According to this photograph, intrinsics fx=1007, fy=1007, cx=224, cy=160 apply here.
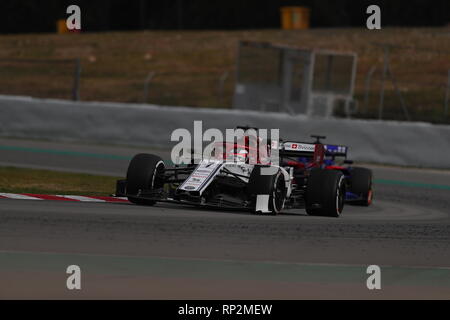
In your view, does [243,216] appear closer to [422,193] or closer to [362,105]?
[422,193]

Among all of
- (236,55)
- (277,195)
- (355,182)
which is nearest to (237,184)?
(277,195)

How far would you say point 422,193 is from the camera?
16672mm

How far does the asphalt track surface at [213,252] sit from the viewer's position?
789 centimetres

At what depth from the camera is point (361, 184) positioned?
1475 cm

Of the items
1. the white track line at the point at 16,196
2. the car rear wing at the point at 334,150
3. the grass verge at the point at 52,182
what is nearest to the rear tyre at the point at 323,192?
the car rear wing at the point at 334,150

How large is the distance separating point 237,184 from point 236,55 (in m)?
22.6

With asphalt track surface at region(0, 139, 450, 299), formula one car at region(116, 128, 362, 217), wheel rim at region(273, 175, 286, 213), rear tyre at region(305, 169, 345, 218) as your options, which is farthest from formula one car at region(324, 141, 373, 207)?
wheel rim at region(273, 175, 286, 213)

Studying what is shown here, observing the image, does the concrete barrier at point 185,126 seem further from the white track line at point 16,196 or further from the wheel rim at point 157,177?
the white track line at point 16,196

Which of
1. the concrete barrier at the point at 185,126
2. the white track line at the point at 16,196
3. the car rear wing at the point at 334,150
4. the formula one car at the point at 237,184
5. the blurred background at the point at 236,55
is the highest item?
the blurred background at the point at 236,55

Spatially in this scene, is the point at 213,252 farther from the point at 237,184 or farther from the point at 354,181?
the point at 354,181

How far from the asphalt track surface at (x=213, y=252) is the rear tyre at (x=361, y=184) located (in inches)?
34.2
